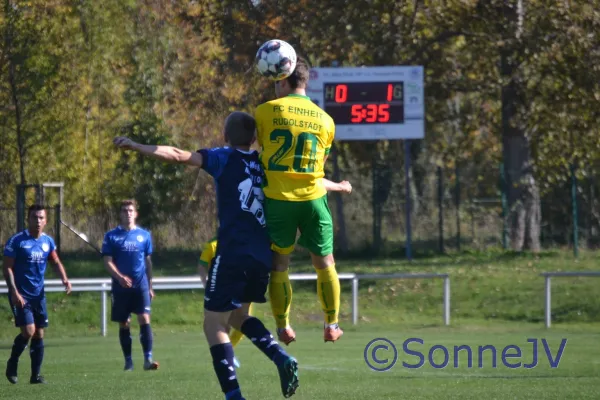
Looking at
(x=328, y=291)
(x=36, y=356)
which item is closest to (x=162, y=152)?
(x=328, y=291)

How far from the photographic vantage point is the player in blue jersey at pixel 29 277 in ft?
43.9

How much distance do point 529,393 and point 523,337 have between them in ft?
24.1

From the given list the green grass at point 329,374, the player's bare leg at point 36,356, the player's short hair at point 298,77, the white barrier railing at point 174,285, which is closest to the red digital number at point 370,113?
the white barrier railing at point 174,285

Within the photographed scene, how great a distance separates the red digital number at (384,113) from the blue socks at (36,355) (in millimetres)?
12284

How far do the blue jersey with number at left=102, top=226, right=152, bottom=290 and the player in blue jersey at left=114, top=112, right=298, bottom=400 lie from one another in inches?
270

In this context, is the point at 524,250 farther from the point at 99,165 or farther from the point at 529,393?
the point at 529,393

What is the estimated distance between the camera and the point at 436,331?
1988cm

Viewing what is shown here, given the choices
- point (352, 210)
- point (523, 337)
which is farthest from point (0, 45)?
point (523, 337)

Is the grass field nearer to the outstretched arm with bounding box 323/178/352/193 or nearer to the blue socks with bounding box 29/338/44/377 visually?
the blue socks with bounding box 29/338/44/377

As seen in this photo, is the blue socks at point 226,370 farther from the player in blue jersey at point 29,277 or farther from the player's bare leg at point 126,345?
the player's bare leg at point 126,345

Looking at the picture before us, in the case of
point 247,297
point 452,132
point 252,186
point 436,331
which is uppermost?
point 452,132

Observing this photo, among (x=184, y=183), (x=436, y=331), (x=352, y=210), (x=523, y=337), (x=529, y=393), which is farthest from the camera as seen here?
(x=184, y=183)

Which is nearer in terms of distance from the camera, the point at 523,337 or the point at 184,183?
the point at 523,337

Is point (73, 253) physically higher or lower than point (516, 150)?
lower
